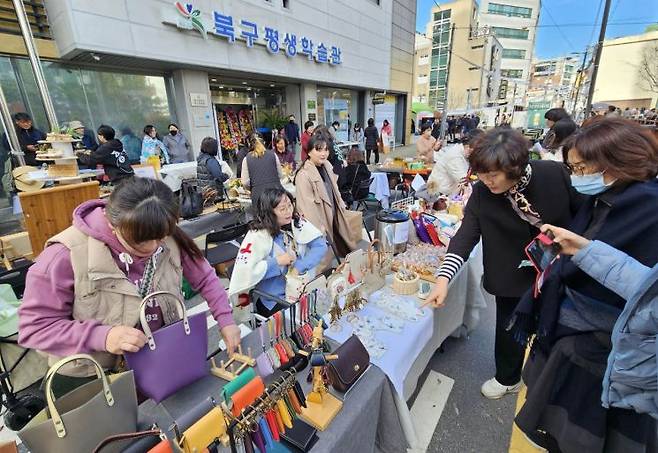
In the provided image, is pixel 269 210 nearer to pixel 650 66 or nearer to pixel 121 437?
pixel 121 437

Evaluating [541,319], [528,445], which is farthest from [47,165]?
[528,445]

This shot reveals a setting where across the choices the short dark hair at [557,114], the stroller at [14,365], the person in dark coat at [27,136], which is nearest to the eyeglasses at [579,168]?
the stroller at [14,365]

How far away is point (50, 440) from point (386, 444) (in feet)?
4.58

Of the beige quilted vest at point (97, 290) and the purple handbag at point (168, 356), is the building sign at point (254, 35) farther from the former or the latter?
the purple handbag at point (168, 356)

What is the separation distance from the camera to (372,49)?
14.4 meters

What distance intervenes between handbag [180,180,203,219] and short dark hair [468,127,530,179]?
4.33m

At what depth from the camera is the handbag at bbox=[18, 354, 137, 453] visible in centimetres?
77

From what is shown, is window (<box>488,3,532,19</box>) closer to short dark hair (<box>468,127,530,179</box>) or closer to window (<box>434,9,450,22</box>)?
window (<box>434,9,450,22</box>)

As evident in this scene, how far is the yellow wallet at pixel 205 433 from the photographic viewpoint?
85 centimetres

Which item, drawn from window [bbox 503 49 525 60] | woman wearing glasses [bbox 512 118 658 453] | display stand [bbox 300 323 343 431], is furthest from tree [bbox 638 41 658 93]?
display stand [bbox 300 323 343 431]

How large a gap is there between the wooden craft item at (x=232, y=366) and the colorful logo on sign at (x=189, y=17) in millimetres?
8460

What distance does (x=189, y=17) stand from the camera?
7.35m

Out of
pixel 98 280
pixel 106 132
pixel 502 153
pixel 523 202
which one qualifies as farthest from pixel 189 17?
pixel 523 202

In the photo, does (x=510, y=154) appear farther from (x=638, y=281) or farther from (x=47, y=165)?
(x=47, y=165)
